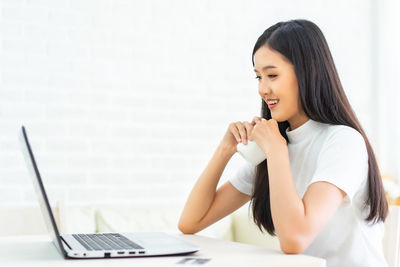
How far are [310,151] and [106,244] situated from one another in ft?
2.22

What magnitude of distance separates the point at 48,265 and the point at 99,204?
6.61 feet

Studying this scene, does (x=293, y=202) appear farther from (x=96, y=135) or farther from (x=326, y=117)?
(x=96, y=135)

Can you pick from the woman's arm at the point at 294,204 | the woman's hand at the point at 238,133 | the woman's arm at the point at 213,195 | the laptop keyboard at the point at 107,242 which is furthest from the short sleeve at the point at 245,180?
the laptop keyboard at the point at 107,242

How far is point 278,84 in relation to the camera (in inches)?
62.5

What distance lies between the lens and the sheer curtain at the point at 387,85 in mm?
3678

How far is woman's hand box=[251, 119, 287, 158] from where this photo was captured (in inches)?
55.5

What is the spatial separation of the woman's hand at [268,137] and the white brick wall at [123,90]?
1.63m

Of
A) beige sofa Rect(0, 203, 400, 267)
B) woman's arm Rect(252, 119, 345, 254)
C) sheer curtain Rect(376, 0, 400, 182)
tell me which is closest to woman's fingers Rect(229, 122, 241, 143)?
woman's arm Rect(252, 119, 345, 254)

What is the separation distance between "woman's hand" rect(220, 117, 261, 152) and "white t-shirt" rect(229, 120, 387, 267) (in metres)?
0.15

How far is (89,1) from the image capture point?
9.84 feet

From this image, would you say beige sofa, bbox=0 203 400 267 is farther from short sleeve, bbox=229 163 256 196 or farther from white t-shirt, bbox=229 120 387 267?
white t-shirt, bbox=229 120 387 267

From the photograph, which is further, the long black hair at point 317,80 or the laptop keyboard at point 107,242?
the long black hair at point 317,80

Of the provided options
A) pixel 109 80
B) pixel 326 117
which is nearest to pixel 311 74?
pixel 326 117

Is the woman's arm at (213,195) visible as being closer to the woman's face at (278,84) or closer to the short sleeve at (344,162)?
the woman's face at (278,84)
